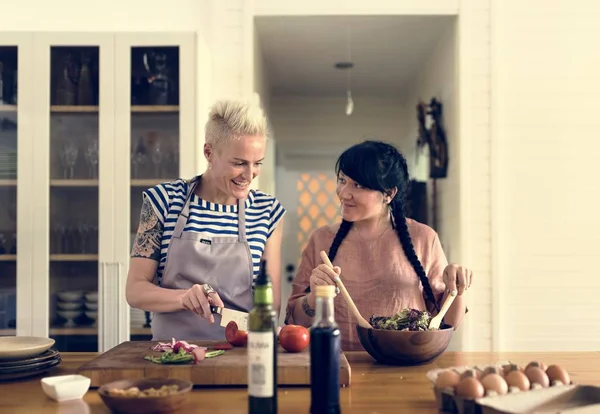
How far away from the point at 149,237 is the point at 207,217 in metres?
0.19

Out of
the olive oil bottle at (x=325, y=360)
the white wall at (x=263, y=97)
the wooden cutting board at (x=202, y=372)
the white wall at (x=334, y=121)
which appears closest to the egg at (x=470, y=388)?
the olive oil bottle at (x=325, y=360)

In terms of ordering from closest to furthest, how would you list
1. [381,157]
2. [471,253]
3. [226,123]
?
1. [226,123]
2. [381,157]
3. [471,253]

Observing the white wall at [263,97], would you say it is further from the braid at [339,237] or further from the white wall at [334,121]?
the braid at [339,237]

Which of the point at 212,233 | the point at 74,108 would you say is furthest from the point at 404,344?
the point at 74,108

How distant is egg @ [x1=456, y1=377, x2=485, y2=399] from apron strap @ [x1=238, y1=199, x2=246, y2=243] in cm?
102

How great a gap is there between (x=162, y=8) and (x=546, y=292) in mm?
2778

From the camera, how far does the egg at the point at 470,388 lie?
1.23m

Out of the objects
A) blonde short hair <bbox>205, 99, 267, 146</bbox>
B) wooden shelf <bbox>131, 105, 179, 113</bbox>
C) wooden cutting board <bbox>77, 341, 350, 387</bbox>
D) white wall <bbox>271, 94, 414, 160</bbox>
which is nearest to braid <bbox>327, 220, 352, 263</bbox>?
blonde short hair <bbox>205, 99, 267, 146</bbox>

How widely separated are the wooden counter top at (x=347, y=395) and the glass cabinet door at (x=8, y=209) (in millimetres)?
1707

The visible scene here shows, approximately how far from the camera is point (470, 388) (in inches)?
48.9

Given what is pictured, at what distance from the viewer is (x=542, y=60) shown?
12.6 ft

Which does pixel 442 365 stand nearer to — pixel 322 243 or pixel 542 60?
pixel 322 243

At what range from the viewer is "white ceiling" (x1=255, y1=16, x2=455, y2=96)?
13.1ft

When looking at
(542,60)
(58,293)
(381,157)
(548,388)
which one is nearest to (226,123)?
(381,157)
